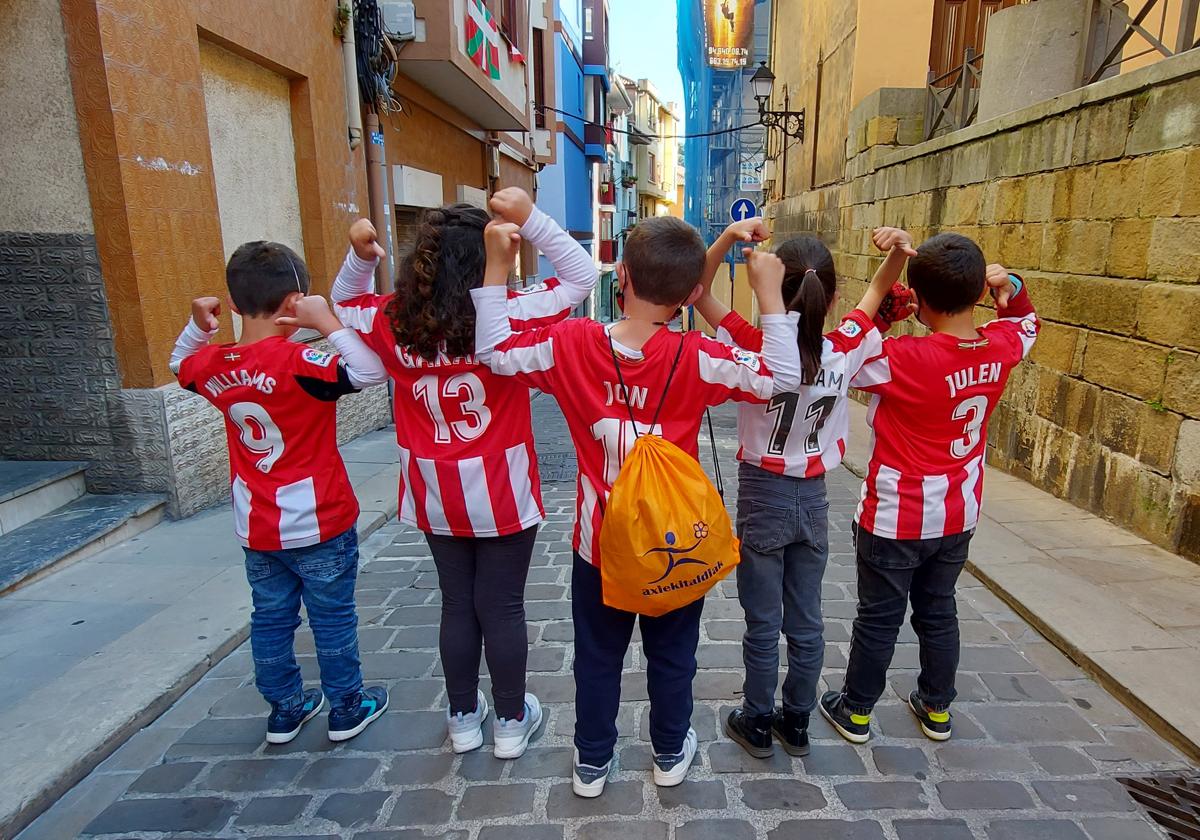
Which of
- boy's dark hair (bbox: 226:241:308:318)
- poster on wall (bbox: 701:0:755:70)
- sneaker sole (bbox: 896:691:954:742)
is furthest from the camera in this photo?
poster on wall (bbox: 701:0:755:70)

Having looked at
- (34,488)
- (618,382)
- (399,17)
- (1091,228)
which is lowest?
(34,488)

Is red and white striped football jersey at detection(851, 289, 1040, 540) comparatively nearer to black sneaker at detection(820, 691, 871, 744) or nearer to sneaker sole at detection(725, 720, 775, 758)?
black sneaker at detection(820, 691, 871, 744)

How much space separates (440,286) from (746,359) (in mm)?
962

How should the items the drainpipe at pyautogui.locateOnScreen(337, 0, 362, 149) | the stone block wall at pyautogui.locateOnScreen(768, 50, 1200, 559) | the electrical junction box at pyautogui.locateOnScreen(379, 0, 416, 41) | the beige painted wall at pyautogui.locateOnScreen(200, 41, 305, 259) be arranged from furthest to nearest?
the electrical junction box at pyautogui.locateOnScreen(379, 0, 416, 41), the drainpipe at pyautogui.locateOnScreen(337, 0, 362, 149), the beige painted wall at pyautogui.locateOnScreen(200, 41, 305, 259), the stone block wall at pyautogui.locateOnScreen(768, 50, 1200, 559)

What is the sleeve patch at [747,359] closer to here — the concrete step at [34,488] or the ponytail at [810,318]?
the ponytail at [810,318]

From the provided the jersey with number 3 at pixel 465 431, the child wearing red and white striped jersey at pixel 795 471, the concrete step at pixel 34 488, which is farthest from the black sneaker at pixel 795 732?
the concrete step at pixel 34 488

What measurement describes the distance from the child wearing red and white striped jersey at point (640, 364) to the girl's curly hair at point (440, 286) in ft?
0.40

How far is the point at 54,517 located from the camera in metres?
4.48

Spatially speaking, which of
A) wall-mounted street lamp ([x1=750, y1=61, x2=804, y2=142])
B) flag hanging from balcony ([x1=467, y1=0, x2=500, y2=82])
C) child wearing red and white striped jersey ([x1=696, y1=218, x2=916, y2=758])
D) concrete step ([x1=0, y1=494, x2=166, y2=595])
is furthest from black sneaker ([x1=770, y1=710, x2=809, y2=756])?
wall-mounted street lamp ([x1=750, y1=61, x2=804, y2=142])

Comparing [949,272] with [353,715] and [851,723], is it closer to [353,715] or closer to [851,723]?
[851,723]

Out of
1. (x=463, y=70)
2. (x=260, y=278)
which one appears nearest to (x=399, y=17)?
(x=463, y=70)

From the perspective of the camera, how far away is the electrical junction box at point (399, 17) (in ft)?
25.3

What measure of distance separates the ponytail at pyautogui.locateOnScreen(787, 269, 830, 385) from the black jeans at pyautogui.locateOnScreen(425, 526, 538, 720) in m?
1.09

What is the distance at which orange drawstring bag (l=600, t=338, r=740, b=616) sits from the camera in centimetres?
196
